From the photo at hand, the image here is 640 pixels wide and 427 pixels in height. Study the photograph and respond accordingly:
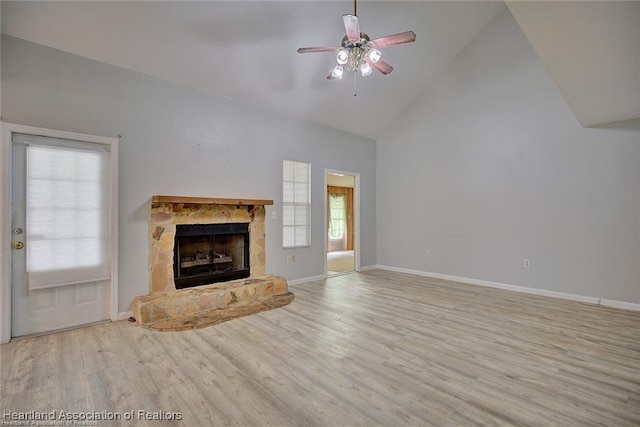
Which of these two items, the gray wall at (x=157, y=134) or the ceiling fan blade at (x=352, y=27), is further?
the gray wall at (x=157, y=134)

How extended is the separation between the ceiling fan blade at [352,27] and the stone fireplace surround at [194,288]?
2591 mm

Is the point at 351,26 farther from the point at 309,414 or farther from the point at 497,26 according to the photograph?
the point at 497,26

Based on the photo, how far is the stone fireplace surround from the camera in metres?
3.39

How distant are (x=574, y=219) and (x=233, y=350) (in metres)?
4.90

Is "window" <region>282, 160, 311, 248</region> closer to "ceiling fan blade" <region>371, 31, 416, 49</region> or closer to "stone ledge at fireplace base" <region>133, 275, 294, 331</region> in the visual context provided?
"stone ledge at fireplace base" <region>133, 275, 294, 331</region>

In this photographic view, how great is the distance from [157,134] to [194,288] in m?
2.06

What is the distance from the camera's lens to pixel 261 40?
378cm

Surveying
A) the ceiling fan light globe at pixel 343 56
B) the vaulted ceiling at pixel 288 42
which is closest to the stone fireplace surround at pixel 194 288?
the vaulted ceiling at pixel 288 42

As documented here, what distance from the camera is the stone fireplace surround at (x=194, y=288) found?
339 cm

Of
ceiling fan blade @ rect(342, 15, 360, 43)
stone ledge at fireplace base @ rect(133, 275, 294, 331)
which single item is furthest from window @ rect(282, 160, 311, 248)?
ceiling fan blade @ rect(342, 15, 360, 43)

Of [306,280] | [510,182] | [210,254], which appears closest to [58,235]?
[210,254]

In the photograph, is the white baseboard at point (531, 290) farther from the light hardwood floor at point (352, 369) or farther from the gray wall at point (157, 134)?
the gray wall at point (157, 134)

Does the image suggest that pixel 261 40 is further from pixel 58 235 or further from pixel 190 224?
pixel 58 235

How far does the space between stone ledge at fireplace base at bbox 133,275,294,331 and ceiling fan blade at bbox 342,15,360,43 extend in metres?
3.26
